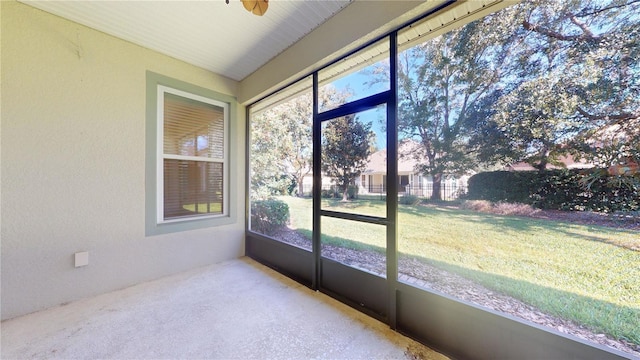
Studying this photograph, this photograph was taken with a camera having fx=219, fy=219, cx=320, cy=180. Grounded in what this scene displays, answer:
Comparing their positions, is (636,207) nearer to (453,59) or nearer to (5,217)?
(453,59)

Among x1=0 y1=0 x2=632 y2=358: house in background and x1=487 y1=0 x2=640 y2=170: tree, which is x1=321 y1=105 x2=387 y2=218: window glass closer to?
x1=0 y1=0 x2=632 y2=358: house in background

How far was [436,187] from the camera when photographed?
1.79 meters

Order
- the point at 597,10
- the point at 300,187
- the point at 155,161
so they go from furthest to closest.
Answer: the point at 300,187
the point at 155,161
the point at 597,10

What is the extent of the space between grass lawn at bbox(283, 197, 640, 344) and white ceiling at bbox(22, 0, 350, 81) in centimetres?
203

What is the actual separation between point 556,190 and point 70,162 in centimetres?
410

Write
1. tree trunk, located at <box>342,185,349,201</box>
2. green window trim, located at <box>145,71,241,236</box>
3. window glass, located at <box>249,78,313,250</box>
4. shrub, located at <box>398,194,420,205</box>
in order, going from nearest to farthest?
shrub, located at <box>398,194,420,205</box> < tree trunk, located at <box>342,185,349,201</box> < green window trim, located at <box>145,71,241,236</box> < window glass, located at <box>249,78,313,250</box>

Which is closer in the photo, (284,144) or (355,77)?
(355,77)

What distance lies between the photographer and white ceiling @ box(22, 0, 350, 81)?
205 cm

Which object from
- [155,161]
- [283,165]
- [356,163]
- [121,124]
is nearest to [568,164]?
[356,163]

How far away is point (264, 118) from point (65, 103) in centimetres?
216

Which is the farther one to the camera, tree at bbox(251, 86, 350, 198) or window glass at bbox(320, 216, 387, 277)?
tree at bbox(251, 86, 350, 198)

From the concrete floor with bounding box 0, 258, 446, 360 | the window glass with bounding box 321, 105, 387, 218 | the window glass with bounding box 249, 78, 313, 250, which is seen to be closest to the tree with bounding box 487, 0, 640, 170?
the window glass with bounding box 321, 105, 387, 218

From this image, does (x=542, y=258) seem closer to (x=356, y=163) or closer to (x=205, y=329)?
(x=356, y=163)

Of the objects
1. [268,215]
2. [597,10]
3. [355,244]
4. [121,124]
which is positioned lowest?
[355,244]
